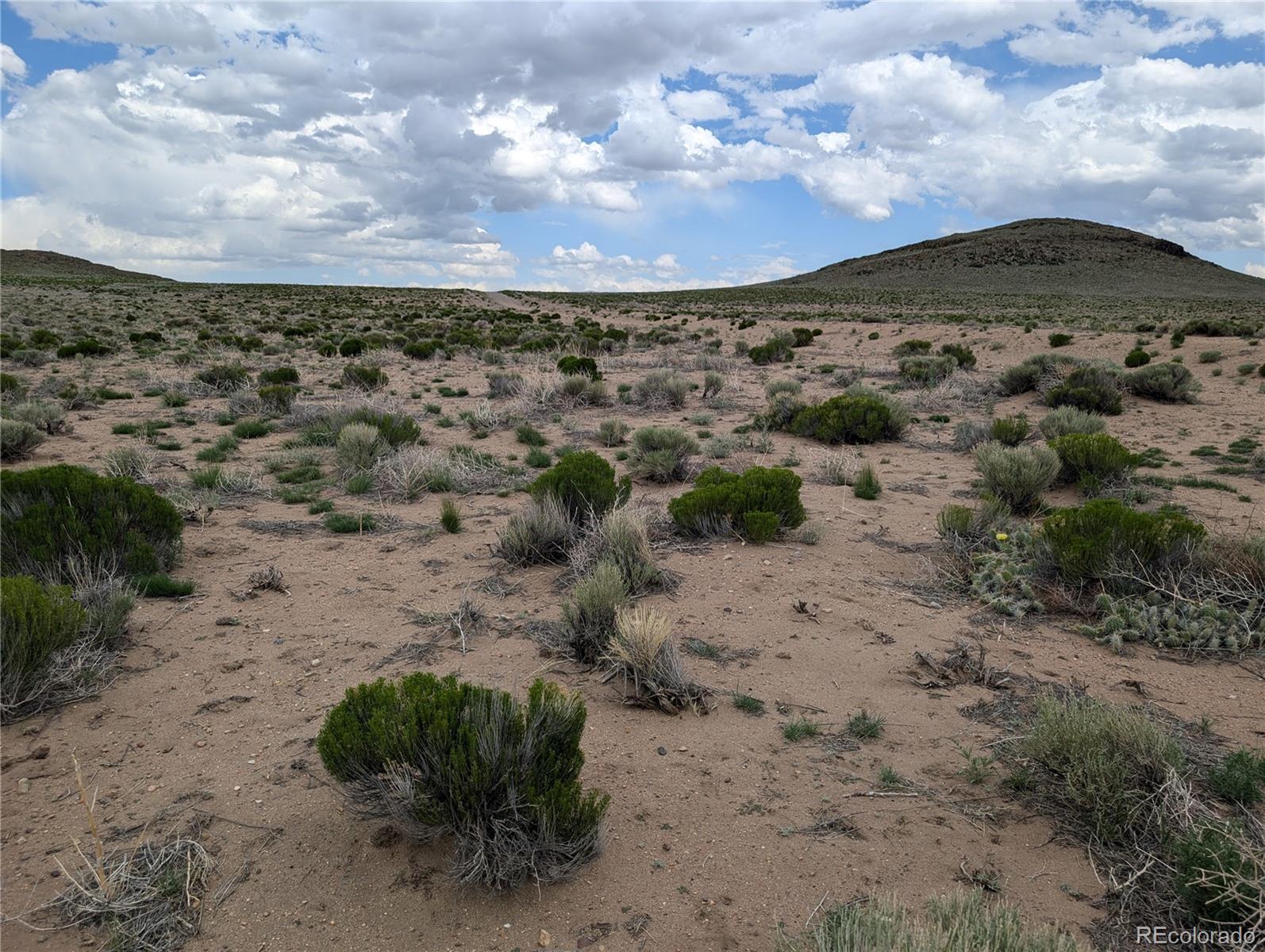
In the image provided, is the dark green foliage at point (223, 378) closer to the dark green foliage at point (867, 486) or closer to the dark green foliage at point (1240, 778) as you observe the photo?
the dark green foliage at point (867, 486)

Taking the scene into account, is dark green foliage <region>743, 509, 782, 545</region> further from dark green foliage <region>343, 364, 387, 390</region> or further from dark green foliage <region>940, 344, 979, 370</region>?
dark green foliage <region>940, 344, 979, 370</region>

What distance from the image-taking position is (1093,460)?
8.10 m

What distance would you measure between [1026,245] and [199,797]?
113m

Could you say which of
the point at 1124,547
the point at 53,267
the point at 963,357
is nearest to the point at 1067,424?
the point at 1124,547

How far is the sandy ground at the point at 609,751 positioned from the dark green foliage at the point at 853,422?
14.1 feet

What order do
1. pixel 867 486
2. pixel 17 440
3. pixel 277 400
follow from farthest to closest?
pixel 277 400, pixel 17 440, pixel 867 486

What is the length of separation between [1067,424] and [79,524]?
11.6 m

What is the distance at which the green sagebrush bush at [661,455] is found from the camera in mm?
8750

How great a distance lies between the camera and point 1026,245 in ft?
317

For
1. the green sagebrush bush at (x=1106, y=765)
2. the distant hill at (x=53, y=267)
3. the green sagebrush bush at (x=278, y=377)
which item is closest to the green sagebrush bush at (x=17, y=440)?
the green sagebrush bush at (x=278, y=377)

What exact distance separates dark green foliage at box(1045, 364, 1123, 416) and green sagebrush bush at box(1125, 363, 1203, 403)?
0.37 meters

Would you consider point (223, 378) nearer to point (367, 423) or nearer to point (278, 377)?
point (278, 377)

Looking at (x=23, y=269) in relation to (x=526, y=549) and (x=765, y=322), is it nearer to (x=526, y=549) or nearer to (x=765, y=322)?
(x=765, y=322)

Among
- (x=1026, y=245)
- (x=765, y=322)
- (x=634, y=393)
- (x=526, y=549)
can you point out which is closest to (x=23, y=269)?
(x=765, y=322)
